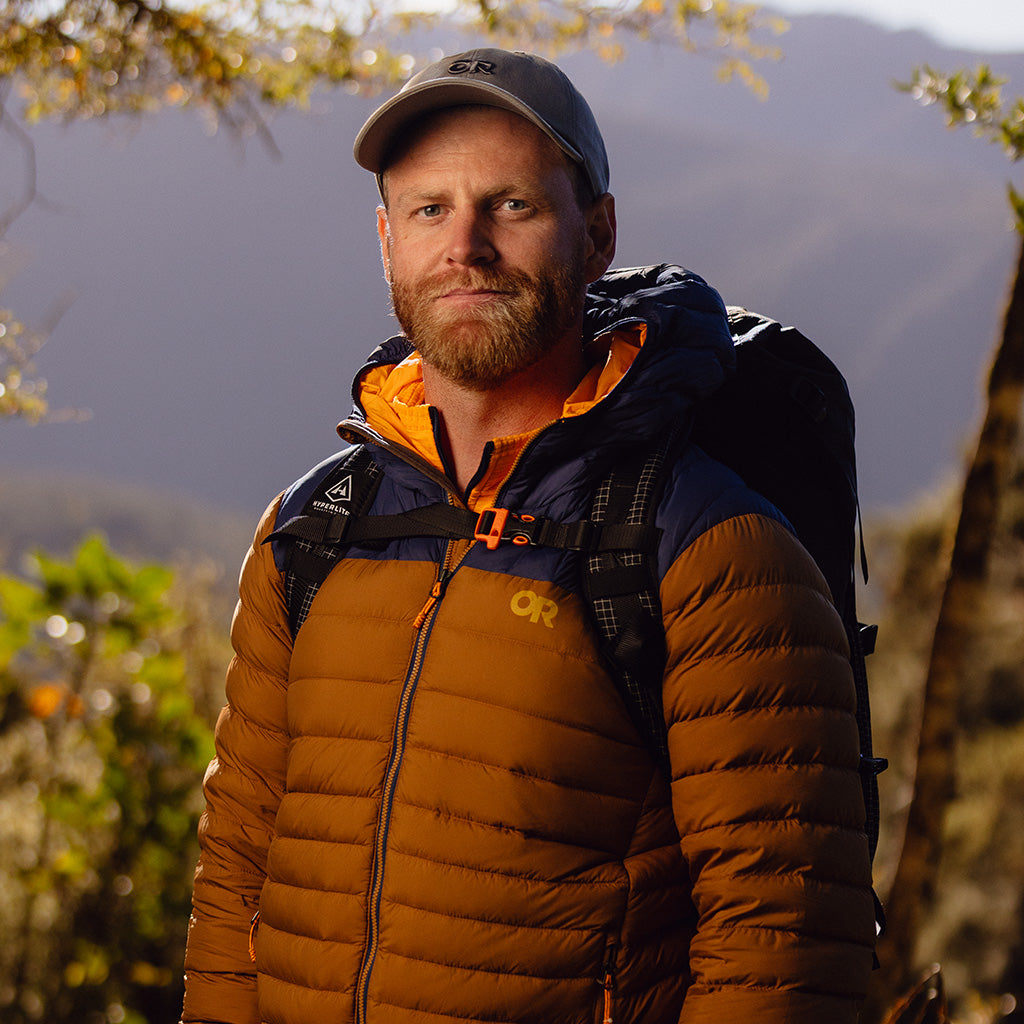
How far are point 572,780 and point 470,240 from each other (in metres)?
0.76

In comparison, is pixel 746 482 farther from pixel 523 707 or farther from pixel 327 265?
pixel 327 265

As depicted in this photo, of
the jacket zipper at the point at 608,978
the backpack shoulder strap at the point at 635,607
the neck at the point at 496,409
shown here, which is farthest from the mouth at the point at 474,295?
the jacket zipper at the point at 608,978

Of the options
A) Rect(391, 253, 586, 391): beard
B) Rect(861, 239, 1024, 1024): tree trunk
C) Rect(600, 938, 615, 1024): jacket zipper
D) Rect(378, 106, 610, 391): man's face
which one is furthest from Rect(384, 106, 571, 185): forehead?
Rect(861, 239, 1024, 1024): tree trunk

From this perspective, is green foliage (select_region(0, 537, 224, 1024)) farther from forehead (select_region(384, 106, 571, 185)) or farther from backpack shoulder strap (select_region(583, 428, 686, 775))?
backpack shoulder strap (select_region(583, 428, 686, 775))

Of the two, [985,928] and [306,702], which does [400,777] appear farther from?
[985,928]

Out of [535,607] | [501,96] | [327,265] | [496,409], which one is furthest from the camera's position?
[327,265]

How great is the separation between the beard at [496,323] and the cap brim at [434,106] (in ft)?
0.65

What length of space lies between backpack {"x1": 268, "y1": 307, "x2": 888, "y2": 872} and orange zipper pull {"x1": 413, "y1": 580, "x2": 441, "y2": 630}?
0.08 m

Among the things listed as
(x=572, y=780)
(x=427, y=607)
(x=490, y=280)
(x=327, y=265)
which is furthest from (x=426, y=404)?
(x=327, y=265)

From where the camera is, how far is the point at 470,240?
4.81ft

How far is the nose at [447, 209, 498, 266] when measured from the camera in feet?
4.79

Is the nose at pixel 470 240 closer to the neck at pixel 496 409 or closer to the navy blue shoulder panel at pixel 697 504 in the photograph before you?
the neck at pixel 496 409

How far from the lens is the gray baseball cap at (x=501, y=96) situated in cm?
146

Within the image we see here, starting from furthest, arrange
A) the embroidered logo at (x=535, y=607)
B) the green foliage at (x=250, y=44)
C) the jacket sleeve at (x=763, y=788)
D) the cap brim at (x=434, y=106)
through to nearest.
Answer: the green foliage at (x=250, y=44)
the cap brim at (x=434, y=106)
the embroidered logo at (x=535, y=607)
the jacket sleeve at (x=763, y=788)
